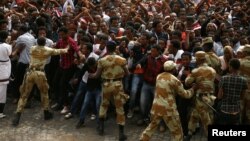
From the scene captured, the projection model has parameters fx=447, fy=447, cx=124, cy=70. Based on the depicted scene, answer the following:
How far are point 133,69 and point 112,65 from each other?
1015 millimetres

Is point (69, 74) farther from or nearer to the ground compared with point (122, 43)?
nearer to the ground

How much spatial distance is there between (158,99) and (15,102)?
470 cm

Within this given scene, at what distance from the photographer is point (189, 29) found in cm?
1171

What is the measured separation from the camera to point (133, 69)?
34.2 ft

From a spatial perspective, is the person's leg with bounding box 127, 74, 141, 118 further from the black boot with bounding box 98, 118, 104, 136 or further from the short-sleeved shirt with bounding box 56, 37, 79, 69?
the short-sleeved shirt with bounding box 56, 37, 79, 69

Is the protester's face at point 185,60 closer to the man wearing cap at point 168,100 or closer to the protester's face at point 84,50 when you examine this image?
the man wearing cap at point 168,100

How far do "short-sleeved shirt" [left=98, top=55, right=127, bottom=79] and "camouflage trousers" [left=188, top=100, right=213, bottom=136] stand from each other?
177 cm

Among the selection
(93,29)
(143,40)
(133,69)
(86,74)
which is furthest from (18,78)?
(143,40)

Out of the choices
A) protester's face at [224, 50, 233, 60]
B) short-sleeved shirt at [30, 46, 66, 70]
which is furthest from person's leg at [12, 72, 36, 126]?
protester's face at [224, 50, 233, 60]

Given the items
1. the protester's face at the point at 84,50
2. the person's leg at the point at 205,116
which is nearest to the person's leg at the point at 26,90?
the protester's face at the point at 84,50

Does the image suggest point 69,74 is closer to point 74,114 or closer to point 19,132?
point 74,114

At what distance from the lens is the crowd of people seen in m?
8.64

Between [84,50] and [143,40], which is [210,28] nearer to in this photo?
[143,40]

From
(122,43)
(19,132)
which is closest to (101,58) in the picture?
(122,43)
